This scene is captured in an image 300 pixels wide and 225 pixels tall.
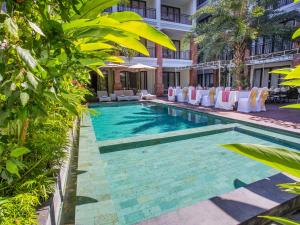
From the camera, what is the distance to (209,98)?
10.8 meters

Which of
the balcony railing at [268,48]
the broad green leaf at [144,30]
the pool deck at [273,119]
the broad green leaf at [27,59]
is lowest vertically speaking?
the pool deck at [273,119]

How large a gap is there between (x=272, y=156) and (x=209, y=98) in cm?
1067

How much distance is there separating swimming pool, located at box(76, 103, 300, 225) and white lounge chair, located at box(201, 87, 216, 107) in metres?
5.00

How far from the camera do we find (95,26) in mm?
727

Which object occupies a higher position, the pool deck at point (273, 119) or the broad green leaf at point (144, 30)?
the broad green leaf at point (144, 30)

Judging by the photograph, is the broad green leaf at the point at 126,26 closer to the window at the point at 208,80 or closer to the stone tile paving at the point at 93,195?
the stone tile paving at the point at 93,195

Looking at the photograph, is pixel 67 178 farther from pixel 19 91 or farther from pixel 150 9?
pixel 150 9

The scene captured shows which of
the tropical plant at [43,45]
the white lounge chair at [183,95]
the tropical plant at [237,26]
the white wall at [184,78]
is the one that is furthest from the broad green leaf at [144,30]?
the white wall at [184,78]

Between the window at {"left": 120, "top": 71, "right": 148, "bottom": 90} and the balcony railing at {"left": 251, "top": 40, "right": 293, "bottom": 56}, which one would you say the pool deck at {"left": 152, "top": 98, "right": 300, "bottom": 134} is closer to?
the balcony railing at {"left": 251, "top": 40, "right": 293, "bottom": 56}

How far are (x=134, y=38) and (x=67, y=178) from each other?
2.65 metres

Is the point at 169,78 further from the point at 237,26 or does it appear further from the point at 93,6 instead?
the point at 93,6

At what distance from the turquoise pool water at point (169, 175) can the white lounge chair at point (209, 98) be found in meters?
6.43

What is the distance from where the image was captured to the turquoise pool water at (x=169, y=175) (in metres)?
2.61

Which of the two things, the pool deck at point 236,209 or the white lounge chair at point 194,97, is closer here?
the pool deck at point 236,209
